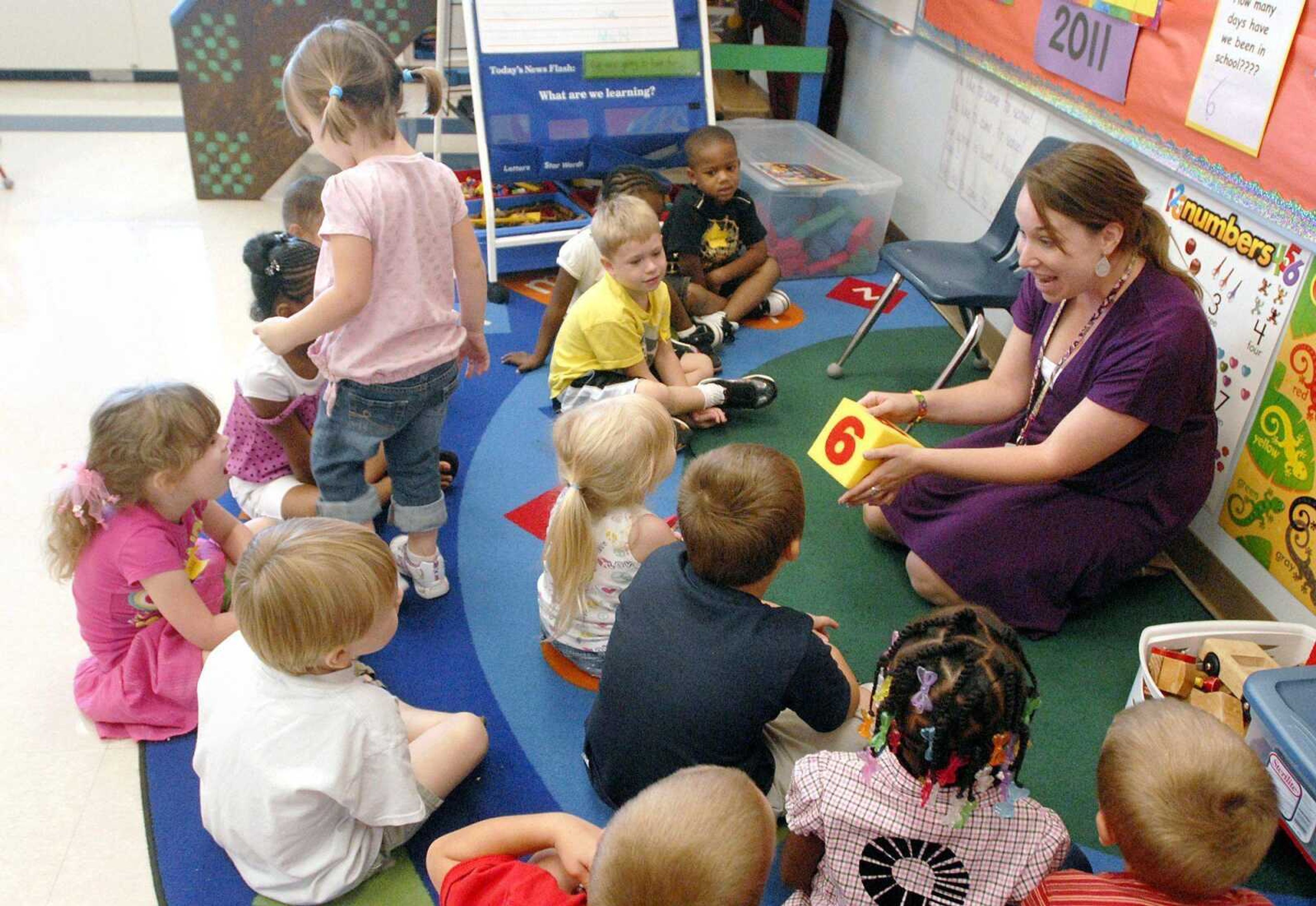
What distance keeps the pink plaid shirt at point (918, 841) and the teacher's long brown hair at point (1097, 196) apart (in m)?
1.36

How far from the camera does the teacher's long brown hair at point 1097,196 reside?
222 cm

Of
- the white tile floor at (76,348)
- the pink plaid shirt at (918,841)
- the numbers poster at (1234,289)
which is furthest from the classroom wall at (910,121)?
the white tile floor at (76,348)

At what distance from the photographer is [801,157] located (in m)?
4.71

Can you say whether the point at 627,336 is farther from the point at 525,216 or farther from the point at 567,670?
the point at 525,216

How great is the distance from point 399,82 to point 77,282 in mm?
2633

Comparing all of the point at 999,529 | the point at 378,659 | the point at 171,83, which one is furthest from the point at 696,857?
the point at 171,83

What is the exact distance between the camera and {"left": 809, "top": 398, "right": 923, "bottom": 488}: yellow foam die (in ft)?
7.52

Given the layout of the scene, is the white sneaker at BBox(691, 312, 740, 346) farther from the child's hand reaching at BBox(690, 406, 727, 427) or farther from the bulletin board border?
the bulletin board border

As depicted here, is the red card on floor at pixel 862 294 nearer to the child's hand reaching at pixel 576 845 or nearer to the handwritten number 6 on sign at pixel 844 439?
the handwritten number 6 on sign at pixel 844 439

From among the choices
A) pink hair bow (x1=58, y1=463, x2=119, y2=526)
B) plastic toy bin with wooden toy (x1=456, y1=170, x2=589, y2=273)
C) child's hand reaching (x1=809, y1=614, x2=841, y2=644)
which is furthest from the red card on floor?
pink hair bow (x1=58, y1=463, x2=119, y2=526)

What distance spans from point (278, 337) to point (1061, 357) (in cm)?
188

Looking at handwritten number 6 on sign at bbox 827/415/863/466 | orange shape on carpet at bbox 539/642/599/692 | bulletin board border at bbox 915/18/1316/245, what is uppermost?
bulletin board border at bbox 915/18/1316/245

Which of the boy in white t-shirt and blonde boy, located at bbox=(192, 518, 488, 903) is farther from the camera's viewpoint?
the boy in white t-shirt

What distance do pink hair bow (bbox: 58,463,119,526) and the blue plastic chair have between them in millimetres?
2428
